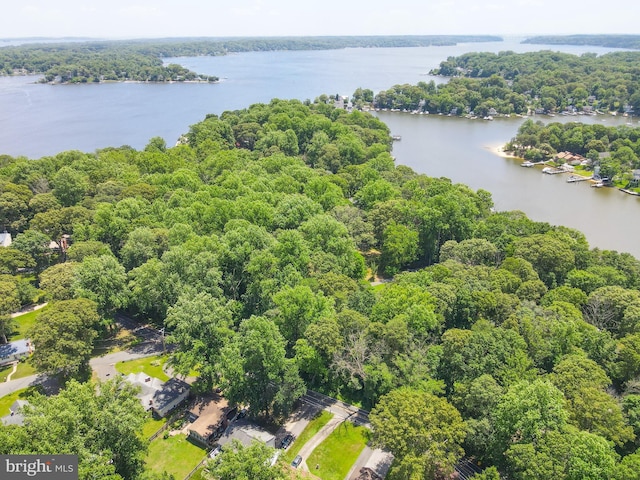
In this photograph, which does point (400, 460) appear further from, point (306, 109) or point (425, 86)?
point (425, 86)

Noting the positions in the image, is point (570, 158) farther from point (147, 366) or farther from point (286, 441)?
point (147, 366)

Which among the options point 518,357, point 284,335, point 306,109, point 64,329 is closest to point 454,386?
point 518,357

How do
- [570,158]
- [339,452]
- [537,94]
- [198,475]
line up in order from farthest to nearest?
[537,94]
[570,158]
[339,452]
[198,475]

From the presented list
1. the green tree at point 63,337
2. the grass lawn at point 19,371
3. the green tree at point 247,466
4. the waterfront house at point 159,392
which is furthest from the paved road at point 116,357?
the green tree at point 247,466

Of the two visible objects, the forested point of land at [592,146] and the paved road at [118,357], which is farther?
the forested point of land at [592,146]

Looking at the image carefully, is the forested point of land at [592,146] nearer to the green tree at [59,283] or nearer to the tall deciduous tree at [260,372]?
the tall deciduous tree at [260,372]

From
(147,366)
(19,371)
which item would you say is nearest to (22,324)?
(19,371)

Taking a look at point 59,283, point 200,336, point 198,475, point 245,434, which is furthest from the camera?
point 59,283

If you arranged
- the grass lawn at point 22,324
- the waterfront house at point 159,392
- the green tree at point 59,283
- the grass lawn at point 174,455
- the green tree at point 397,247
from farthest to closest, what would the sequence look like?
the green tree at point 397,247 → the grass lawn at point 22,324 → the green tree at point 59,283 → the waterfront house at point 159,392 → the grass lawn at point 174,455
